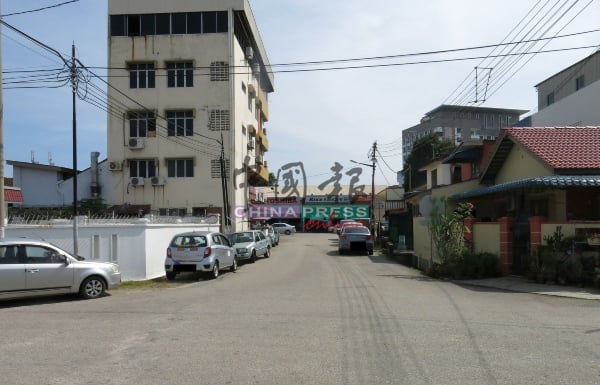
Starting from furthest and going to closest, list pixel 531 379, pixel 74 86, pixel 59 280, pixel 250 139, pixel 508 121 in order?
pixel 508 121, pixel 250 139, pixel 74 86, pixel 59 280, pixel 531 379

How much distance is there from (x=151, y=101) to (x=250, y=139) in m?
9.26

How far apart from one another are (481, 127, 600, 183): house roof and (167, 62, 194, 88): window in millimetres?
23619

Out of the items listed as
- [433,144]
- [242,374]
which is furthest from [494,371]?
[433,144]

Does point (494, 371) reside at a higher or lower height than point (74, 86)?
lower

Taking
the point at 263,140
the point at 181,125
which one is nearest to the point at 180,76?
the point at 181,125

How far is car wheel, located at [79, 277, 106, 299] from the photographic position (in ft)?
41.0

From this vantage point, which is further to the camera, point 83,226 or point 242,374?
point 83,226

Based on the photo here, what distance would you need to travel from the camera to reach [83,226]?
55.4 feet

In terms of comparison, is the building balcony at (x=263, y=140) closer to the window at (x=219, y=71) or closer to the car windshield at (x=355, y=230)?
the window at (x=219, y=71)

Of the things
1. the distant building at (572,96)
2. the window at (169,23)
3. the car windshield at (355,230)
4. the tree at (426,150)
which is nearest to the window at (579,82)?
the distant building at (572,96)

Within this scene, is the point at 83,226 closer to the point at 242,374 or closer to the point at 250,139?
the point at 242,374

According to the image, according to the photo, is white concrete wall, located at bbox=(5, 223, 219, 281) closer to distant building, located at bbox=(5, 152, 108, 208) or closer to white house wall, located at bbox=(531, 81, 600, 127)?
distant building, located at bbox=(5, 152, 108, 208)

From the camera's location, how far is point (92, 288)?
1266 centimetres

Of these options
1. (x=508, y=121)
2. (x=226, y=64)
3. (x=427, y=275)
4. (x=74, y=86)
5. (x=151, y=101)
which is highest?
(x=508, y=121)
